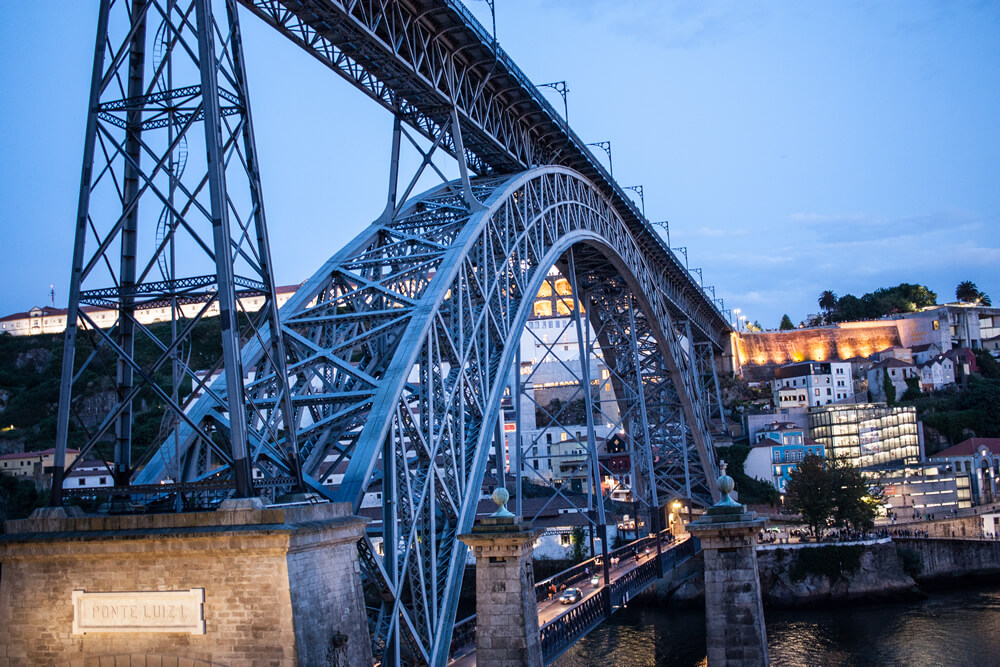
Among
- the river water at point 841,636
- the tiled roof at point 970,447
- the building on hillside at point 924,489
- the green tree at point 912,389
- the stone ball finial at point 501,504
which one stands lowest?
the river water at point 841,636

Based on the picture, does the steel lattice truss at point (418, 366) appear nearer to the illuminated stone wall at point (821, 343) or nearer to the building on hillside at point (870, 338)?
the illuminated stone wall at point (821, 343)

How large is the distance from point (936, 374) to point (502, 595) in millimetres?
95668

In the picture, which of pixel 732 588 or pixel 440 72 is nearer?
pixel 732 588

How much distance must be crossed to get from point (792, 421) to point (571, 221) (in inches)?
2447

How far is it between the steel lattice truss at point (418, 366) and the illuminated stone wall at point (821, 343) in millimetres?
89921

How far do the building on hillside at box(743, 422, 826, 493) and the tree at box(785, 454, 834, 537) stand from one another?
14.0 meters

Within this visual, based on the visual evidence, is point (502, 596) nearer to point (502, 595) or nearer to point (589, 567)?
point (502, 595)

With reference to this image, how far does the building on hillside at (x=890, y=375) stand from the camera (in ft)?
320

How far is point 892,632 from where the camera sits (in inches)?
1666

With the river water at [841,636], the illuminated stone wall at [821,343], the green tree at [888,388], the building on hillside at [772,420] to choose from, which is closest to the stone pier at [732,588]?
the river water at [841,636]

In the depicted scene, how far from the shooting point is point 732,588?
13.2m

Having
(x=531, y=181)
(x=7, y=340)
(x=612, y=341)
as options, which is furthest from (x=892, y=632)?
(x=7, y=340)

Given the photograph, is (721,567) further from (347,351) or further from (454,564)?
(347,351)

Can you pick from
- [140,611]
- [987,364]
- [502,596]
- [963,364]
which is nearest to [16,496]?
[502,596]
